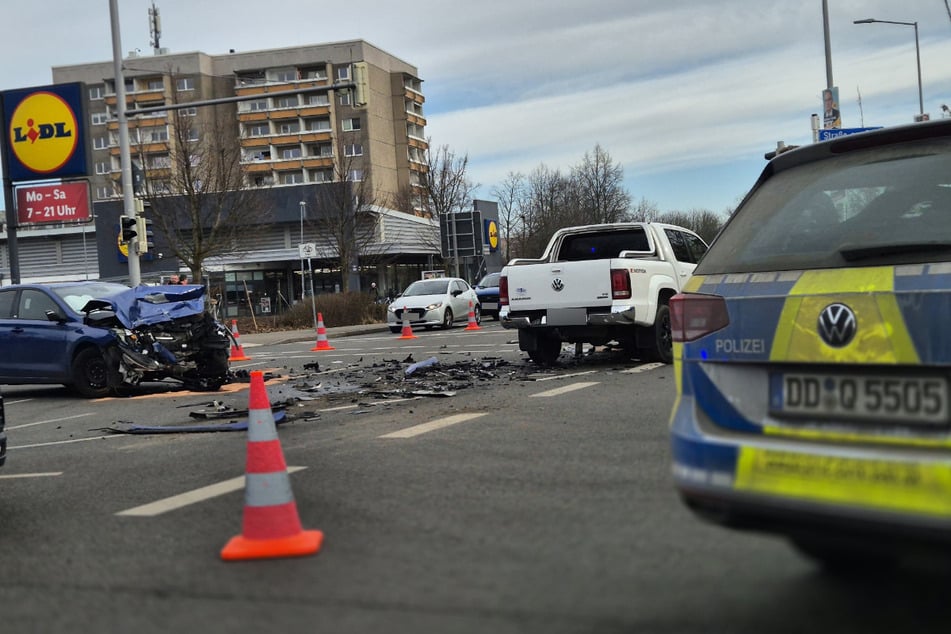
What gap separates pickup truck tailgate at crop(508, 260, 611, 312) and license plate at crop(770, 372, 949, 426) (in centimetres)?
911

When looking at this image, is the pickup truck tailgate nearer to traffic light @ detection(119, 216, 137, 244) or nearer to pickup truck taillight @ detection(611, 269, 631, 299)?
pickup truck taillight @ detection(611, 269, 631, 299)

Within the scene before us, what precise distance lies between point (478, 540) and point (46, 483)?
3.87 m

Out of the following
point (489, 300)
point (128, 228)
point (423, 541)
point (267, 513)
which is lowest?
point (423, 541)

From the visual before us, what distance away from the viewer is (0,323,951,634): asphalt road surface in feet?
11.7

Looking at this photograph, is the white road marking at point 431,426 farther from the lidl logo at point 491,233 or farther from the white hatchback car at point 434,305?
the lidl logo at point 491,233

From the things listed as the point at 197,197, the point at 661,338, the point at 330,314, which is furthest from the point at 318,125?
the point at 661,338

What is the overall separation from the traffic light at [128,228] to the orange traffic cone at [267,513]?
19639 mm

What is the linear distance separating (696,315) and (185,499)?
365cm

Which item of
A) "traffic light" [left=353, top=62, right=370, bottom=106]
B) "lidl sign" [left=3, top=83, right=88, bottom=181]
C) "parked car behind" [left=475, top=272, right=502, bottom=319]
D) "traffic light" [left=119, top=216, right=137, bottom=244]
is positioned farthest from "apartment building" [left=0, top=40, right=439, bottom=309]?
"traffic light" [left=353, top=62, right=370, bottom=106]

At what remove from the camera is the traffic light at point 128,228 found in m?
23.0

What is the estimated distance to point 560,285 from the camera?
41.5 ft

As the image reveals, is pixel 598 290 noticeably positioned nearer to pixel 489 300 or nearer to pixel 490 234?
pixel 489 300

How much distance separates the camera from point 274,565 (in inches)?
175

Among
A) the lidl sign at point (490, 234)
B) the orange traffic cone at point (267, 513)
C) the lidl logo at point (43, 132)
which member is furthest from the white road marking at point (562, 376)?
the lidl sign at point (490, 234)
